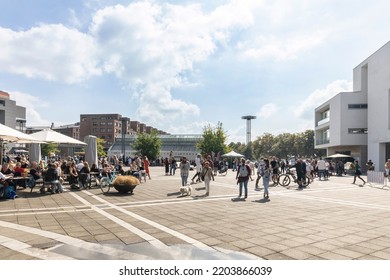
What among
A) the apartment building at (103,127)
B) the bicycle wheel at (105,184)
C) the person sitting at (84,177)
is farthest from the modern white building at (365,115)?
the apartment building at (103,127)

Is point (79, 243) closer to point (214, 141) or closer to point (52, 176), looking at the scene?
point (52, 176)

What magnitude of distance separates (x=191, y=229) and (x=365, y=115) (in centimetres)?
4160

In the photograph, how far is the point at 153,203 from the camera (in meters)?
10.3

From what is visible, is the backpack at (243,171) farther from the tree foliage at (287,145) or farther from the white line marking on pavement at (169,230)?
the tree foliage at (287,145)

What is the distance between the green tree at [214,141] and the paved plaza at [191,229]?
3843 centimetres

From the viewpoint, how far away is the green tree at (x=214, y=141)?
49312 mm

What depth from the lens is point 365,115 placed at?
4094cm

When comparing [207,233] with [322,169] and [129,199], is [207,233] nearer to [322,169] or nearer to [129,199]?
[129,199]

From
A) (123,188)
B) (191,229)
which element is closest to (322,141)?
(123,188)

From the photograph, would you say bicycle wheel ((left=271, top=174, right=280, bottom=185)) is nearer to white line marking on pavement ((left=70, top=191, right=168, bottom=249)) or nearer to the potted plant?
the potted plant

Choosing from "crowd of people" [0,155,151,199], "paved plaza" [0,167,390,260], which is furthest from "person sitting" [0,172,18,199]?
"paved plaza" [0,167,390,260]

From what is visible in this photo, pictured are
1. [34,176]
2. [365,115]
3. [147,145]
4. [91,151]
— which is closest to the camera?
Answer: [34,176]

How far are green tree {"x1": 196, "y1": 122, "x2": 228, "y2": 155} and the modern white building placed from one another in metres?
16.3

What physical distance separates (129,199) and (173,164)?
611 inches
